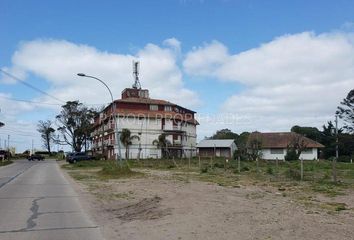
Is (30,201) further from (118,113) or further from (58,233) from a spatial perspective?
(118,113)

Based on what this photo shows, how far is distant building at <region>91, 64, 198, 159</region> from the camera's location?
306ft

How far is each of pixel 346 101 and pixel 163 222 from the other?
81309 mm

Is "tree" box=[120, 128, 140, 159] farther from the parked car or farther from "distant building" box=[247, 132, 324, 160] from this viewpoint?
"distant building" box=[247, 132, 324, 160]

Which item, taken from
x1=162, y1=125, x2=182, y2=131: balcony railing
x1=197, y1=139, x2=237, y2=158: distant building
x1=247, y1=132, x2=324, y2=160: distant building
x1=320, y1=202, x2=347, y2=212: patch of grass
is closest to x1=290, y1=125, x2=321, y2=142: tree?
x1=247, y1=132, x2=324, y2=160: distant building

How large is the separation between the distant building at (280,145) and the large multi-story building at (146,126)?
14899mm

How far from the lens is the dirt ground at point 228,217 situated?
10.2 metres

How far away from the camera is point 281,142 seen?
9875 centimetres

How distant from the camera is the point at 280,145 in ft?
321

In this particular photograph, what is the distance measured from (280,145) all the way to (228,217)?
288 feet

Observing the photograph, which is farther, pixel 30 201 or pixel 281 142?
pixel 281 142

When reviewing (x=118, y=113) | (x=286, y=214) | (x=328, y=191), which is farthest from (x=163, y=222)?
(x=118, y=113)

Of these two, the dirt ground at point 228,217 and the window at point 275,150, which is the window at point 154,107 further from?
the dirt ground at point 228,217

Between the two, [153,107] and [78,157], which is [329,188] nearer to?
[78,157]

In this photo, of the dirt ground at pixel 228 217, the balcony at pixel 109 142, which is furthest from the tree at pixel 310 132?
the dirt ground at pixel 228 217
